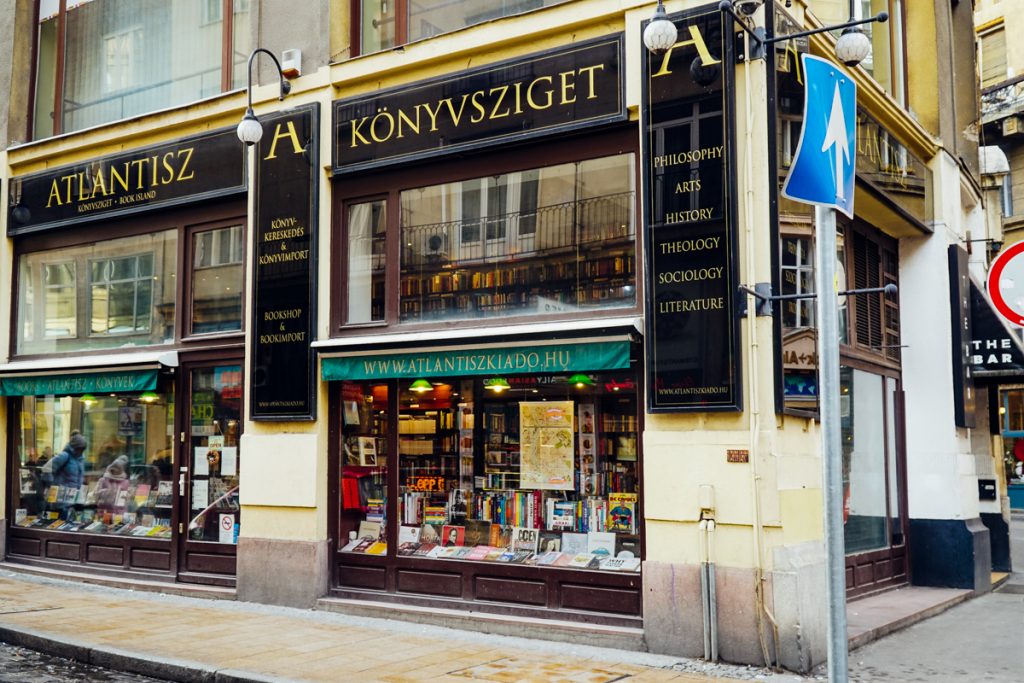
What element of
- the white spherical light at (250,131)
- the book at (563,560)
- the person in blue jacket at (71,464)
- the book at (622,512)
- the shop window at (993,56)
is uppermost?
the shop window at (993,56)

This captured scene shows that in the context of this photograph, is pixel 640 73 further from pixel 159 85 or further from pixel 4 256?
pixel 4 256

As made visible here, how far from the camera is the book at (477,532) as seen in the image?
34.5 ft

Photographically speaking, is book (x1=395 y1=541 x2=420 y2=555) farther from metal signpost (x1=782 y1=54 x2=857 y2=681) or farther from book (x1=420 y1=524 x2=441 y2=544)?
metal signpost (x1=782 y1=54 x2=857 y2=681)

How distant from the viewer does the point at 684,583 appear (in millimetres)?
8812

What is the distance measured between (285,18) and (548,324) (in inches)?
210

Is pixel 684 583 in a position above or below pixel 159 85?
below

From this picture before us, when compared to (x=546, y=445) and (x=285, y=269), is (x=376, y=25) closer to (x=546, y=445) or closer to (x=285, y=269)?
(x=285, y=269)

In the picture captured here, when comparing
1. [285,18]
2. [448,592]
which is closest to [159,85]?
[285,18]

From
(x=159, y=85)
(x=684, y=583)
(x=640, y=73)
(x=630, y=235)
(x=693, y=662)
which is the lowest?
(x=693, y=662)

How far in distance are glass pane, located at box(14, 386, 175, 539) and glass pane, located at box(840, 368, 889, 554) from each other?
816 centimetres

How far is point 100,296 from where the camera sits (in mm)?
13961

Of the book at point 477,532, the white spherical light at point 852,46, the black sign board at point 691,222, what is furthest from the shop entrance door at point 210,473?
the white spherical light at point 852,46

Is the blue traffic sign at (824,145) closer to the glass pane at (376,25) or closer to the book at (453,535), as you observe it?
the book at (453,535)

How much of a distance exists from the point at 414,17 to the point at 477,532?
5854 millimetres
